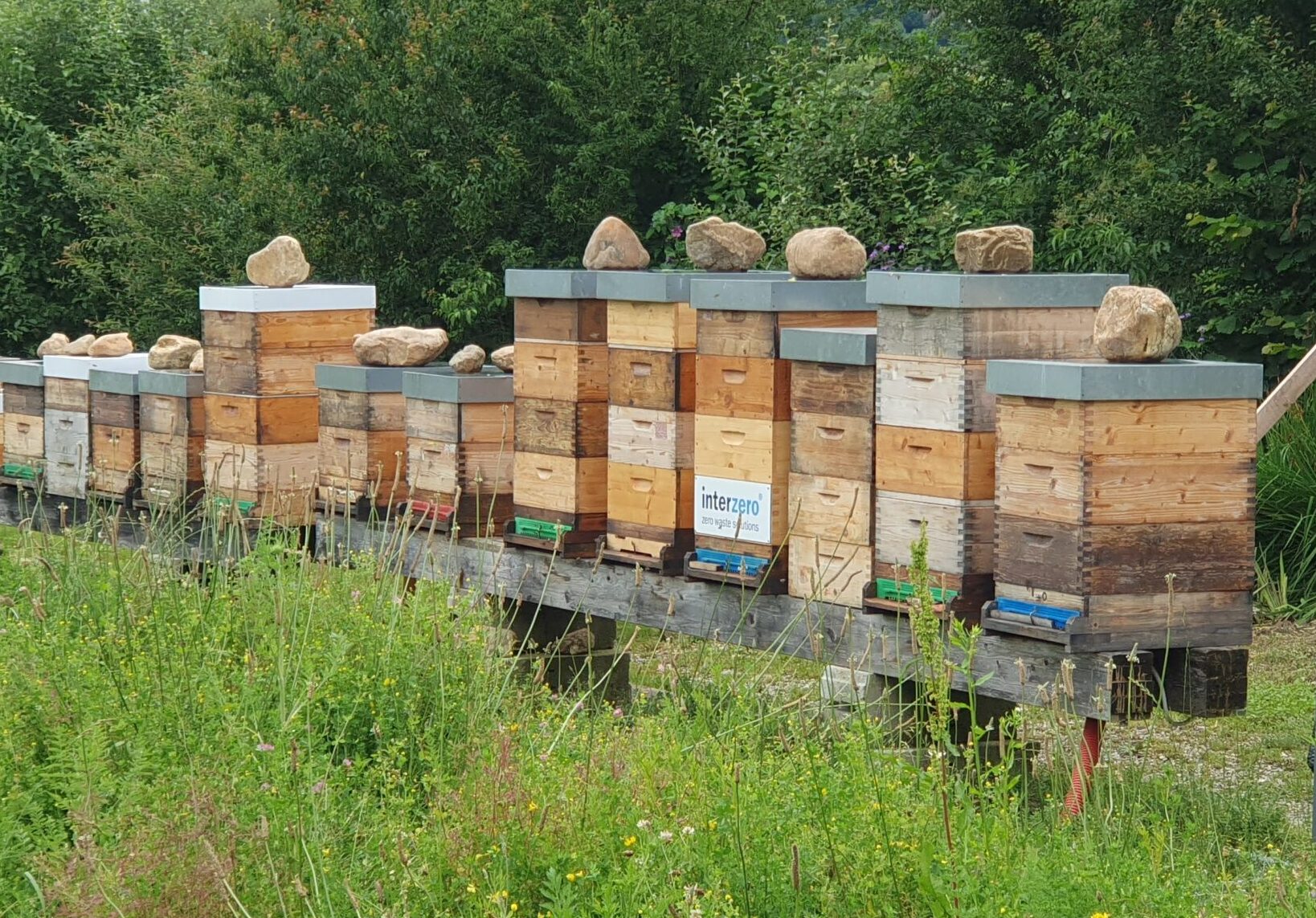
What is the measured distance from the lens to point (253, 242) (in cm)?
1473

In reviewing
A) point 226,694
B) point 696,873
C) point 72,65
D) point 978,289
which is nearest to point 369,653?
point 226,694

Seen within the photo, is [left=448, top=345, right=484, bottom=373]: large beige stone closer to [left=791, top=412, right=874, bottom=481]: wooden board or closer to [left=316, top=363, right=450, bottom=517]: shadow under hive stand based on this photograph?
[left=316, top=363, right=450, bottom=517]: shadow under hive stand

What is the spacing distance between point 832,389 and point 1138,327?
119cm

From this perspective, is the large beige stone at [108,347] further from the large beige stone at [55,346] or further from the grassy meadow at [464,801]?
the grassy meadow at [464,801]

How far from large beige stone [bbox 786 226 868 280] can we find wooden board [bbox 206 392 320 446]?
2947 millimetres

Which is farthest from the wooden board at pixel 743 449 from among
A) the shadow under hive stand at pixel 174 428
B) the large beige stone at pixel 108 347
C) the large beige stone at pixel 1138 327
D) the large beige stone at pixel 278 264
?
the large beige stone at pixel 108 347

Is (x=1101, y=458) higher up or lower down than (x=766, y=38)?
lower down

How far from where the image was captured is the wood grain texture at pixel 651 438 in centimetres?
635

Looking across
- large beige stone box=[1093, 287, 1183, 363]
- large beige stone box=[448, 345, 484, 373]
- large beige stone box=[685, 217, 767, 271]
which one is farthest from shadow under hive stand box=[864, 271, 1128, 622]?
large beige stone box=[448, 345, 484, 373]

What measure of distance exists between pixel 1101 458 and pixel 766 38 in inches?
381

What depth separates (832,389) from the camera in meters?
5.73

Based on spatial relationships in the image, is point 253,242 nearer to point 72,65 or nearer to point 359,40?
point 359,40

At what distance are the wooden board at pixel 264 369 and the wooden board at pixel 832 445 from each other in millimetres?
3144

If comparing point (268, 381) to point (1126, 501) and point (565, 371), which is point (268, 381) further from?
point (1126, 501)
